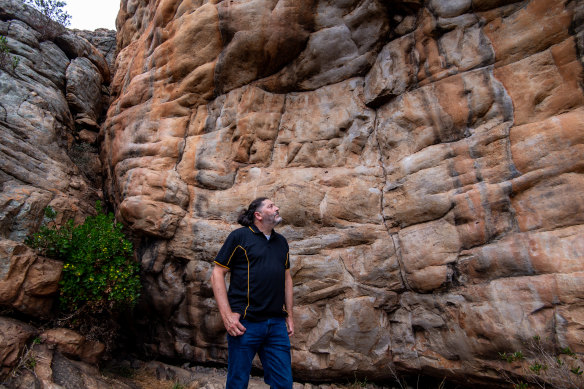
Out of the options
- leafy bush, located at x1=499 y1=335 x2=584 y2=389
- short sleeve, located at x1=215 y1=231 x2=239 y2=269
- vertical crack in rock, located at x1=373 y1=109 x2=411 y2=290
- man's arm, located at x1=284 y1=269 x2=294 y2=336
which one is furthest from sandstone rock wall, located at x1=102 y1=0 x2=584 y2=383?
short sleeve, located at x1=215 y1=231 x2=239 y2=269

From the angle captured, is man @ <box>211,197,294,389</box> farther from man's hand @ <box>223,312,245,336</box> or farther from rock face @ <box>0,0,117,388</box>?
rock face @ <box>0,0,117,388</box>

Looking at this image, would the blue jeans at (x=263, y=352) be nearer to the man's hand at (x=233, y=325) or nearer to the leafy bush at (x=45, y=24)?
the man's hand at (x=233, y=325)

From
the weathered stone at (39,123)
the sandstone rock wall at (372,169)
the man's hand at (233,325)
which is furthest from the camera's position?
the weathered stone at (39,123)

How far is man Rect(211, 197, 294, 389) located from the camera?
3014mm

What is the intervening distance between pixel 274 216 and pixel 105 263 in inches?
108

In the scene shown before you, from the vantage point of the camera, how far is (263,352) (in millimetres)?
3191

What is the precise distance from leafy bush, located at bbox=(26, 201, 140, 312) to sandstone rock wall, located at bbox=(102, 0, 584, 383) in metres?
0.60

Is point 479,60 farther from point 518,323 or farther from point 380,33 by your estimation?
point 518,323

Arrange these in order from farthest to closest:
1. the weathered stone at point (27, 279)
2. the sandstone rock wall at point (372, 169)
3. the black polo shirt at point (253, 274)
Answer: the weathered stone at point (27, 279), the sandstone rock wall at point (372, 169), the black polo shirt at point (253, 274)

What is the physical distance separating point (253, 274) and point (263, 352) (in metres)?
0.74

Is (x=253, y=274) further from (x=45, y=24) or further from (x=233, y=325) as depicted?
(x=45, y=24)

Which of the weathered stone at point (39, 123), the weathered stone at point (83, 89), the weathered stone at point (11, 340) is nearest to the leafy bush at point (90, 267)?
the weathered stone at point (11, 340)

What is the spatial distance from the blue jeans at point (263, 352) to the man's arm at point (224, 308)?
3.9 inches

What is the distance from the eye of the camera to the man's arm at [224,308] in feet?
9.71
